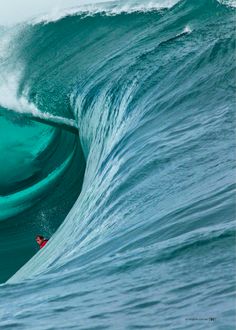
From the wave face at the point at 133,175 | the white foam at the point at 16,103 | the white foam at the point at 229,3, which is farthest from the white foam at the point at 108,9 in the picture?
the white foam at the point at 16,103

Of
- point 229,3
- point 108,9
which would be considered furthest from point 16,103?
point 229,3

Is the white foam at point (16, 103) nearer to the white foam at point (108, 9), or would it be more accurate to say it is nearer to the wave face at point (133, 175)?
the wave face at point (133, 175)

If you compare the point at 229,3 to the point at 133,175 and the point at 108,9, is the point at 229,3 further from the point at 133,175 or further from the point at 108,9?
the point at 133,175

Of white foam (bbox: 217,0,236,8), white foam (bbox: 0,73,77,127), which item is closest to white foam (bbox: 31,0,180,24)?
white foam (bbox: 217,0,236,8)

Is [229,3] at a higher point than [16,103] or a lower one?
higher

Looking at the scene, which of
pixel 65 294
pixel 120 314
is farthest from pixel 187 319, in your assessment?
pixel 65 294

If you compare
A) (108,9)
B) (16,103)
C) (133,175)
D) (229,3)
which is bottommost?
(133,175)

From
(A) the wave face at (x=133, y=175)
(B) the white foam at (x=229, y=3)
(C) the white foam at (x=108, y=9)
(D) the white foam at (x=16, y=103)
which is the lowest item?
(A) the wave face at (x=133, y=175)

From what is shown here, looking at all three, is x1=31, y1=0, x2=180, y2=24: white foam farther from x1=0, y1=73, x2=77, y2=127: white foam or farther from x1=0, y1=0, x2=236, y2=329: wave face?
x1=0, y1=73, x2=77, y2=127: white foam

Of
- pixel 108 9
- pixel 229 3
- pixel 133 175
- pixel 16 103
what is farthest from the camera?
pixel 108 9

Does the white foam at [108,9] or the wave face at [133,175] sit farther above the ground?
the white foam at [108,9]
